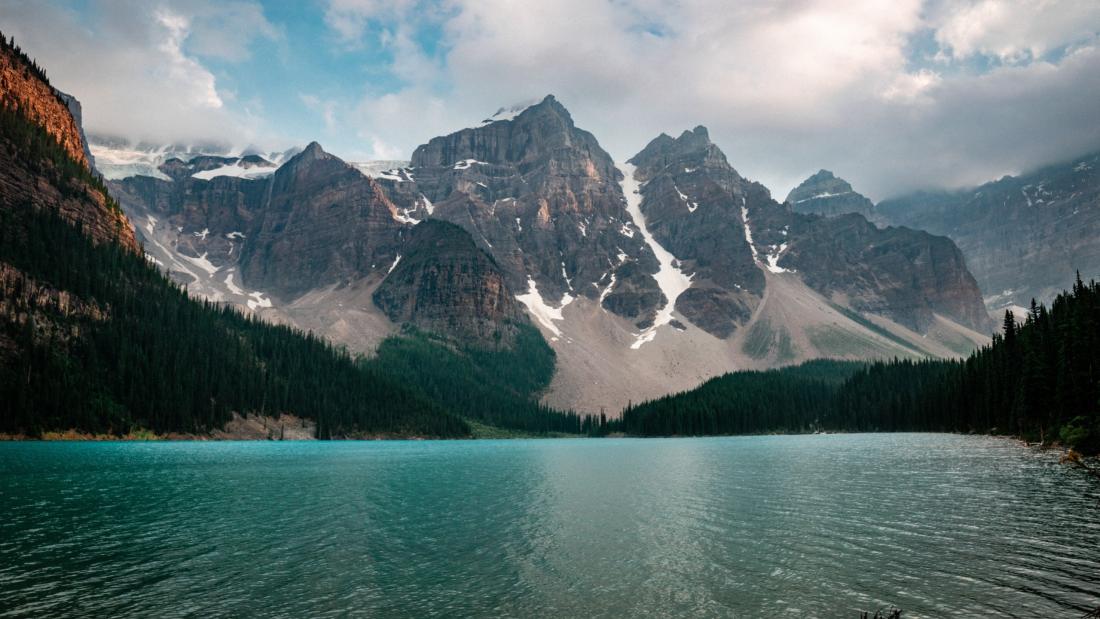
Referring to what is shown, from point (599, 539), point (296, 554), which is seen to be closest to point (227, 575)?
point (296, 554)

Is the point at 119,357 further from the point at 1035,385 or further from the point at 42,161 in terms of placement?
the point at 1035,385

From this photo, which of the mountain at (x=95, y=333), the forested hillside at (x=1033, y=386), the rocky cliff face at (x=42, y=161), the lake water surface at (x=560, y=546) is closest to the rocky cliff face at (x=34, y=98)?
the rocky cliff face at (x=42, y=161)

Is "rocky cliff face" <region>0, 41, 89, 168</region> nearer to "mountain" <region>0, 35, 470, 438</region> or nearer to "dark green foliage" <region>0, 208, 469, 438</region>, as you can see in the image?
"mountain" <region>0, 35, 470, 438</region>

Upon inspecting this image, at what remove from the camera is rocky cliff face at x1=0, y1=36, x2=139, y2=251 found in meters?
151

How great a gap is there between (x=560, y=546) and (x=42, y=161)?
18734 centimetres

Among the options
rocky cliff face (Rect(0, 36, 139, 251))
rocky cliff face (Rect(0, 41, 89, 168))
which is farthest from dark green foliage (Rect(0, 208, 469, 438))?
rocky cliff face (Rect(0, 41, 89, 168))

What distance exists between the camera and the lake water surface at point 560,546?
21.4 metres

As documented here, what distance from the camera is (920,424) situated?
5837 inches

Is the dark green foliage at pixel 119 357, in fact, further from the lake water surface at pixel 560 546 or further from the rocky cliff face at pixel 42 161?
Result: the lake water surface at pixel 560 546

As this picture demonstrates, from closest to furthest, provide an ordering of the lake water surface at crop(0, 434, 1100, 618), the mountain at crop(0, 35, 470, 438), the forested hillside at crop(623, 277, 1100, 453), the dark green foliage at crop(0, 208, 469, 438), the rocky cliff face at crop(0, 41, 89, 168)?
the lake water surface at crop(0, 434, 1100, 618)
the forested hillside at crop(623, 277, 1100, 453)
the dark green foliage at crop(0, 208, 469, 438)
the mountain at crop(0, 35, 470, 438)
the rocky cliff face at crop(0, 41, 89, 168)

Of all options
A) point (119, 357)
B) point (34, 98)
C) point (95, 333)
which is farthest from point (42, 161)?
point (119, 357)

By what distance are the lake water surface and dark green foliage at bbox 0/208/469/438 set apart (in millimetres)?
63343

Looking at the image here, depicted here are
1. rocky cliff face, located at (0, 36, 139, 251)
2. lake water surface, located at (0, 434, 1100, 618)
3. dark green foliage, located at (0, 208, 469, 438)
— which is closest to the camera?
lake water surface, located at (0, 434, 1100, 618)

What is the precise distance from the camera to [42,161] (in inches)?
6339
